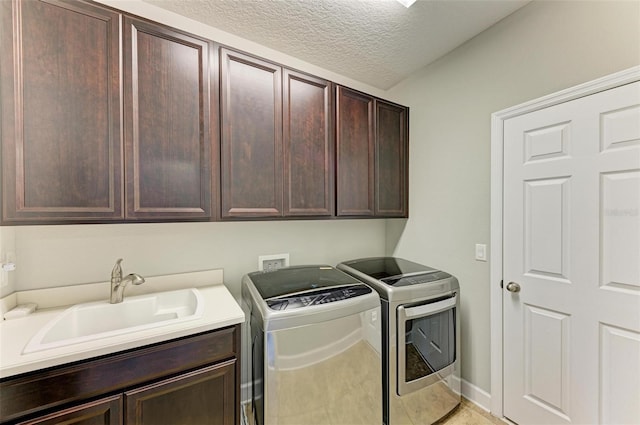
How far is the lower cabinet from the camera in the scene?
87 cm

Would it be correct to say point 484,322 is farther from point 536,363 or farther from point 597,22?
point 597,22

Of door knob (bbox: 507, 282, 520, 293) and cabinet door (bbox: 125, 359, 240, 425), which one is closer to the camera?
cabinet door (bbox: 125, 359, 240, 425)

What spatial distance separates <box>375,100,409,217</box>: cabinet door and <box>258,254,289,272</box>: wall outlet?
848 mm

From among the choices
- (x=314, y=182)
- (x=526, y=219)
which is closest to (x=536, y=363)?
(x=526, y=219)

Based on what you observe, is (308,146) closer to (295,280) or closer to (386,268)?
(295,280)

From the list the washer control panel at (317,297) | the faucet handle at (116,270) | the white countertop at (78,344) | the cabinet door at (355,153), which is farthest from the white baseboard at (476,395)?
the faucet handle at (116,270)

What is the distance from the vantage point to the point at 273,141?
5.17ft

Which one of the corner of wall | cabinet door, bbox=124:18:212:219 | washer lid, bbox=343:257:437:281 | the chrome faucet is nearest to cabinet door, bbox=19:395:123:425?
the chrome faucet

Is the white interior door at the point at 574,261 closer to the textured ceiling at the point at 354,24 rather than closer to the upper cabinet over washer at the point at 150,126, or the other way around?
the textured ceiling at the point at 354,24

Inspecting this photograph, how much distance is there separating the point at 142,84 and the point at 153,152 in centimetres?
33

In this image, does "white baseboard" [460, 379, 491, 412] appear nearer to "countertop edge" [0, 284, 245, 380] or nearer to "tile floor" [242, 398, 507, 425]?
"tile floor" [242, 398, 507, 425]

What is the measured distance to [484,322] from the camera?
5.84ft

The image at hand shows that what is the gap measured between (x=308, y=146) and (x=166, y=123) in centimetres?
83

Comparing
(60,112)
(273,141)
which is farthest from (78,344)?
(273,141)
